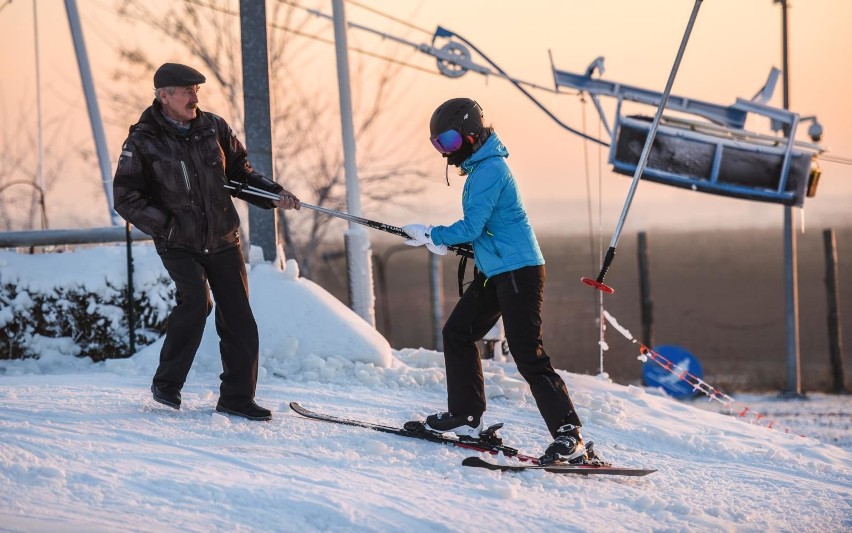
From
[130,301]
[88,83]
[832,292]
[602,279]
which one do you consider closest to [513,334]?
[602,279]

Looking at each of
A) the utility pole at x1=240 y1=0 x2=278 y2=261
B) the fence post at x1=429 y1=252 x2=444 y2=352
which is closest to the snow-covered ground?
the utility pole at x1=240 y1=0 x2=278 y2=261

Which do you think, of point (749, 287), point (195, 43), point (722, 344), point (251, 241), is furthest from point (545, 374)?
point (749, 287)

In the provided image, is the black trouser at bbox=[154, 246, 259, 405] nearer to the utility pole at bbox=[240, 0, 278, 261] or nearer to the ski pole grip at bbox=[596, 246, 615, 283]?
the ski pole grip at bbox=[596, 246, 615, 283]

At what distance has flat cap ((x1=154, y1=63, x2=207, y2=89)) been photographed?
18.0 feet

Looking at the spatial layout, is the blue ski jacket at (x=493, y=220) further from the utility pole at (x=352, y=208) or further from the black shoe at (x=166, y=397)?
the utility pole at (x=352, y=208)

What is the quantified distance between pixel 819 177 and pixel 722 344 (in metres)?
29.3

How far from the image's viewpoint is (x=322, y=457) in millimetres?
5258

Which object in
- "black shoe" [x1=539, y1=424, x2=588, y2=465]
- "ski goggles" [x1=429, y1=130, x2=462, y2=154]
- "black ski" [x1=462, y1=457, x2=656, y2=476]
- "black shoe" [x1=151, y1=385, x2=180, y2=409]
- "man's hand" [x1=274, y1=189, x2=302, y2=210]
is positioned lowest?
"black ski" [x1=462, y1=457, x2=656, y2=476]

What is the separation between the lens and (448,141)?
5.22 meters

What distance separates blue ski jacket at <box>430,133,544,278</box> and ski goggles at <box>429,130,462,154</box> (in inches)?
3.9

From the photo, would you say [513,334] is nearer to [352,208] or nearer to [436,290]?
[352,208]

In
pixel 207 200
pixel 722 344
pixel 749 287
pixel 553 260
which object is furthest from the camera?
pixel 553 260

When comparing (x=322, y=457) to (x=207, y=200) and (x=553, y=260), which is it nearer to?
(x=207, y=200)

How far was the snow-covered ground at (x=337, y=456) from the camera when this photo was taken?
4.35 m
